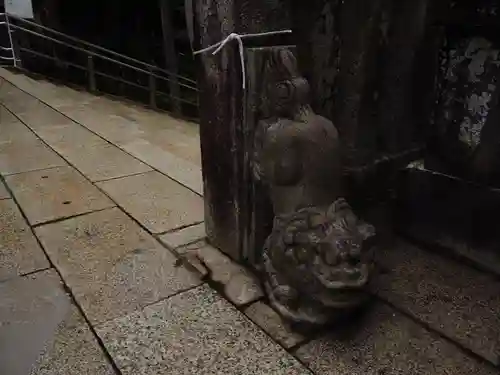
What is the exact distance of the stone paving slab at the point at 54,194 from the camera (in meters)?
2.42

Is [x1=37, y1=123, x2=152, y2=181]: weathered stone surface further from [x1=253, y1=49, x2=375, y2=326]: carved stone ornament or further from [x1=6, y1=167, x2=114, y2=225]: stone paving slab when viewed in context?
[x1=253, y1=49, x2=375, y2=326]: carved stone ornament

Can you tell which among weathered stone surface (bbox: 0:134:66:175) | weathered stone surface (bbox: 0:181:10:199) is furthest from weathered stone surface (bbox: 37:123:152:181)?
weathered stone surface (bbox: 0:181:10:199)

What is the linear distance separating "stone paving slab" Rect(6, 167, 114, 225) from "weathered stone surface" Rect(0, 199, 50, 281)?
0.08 metres

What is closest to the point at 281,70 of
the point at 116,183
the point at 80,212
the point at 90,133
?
the point at 80,212

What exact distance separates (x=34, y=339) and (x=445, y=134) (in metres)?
1.72

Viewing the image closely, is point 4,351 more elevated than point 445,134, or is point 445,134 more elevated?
point 445,134

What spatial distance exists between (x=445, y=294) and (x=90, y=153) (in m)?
2.73

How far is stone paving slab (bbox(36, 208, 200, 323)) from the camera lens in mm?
1659

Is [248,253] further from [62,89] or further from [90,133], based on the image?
[62,89]

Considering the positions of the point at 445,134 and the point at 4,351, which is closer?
the point at 4,351

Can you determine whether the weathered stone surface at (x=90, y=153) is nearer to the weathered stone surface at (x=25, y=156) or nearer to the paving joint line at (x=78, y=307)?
the weathered stone surface at (x=25, y=156)

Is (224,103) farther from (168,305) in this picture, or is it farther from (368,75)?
(168,305)

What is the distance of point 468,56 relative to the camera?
1.74 metres

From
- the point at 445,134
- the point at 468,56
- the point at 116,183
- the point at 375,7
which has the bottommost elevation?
the point at 116,183
